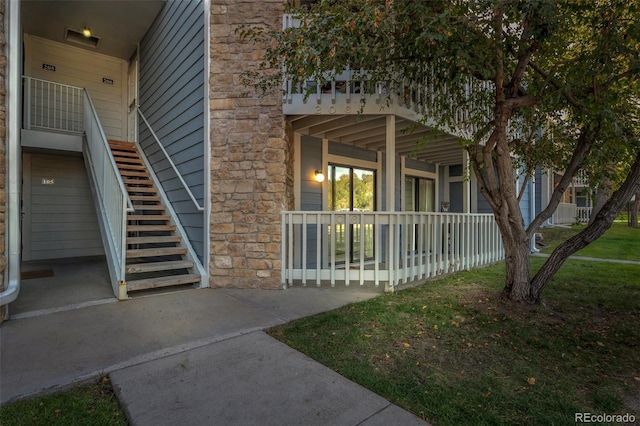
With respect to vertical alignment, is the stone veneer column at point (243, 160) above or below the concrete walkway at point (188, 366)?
above

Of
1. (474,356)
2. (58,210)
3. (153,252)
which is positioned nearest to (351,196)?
(153,252)

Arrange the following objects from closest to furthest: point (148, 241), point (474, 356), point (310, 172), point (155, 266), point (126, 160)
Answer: point (474, 356)
point (155, 266)
point (148, 241)
point (310, 172)
point (126, 160)

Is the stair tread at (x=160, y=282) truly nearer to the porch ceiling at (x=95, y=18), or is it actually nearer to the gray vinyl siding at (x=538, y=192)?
the porch ceiling at (x=95, y=18)

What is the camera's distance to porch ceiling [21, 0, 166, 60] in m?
6.24

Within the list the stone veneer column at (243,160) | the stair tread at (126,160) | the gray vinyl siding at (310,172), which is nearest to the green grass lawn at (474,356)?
the stone veneer column at (243,160)

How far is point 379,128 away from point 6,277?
5.29 metres

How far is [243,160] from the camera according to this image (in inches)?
197

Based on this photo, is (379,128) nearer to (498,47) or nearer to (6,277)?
(498,47)

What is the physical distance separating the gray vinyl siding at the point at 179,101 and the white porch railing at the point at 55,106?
1.63 m

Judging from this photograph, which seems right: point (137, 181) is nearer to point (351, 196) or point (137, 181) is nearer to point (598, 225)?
point (351, 196)

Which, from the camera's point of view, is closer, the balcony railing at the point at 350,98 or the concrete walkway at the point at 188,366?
the concrete walkway at the point at 188,366

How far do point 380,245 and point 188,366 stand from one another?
3.13m

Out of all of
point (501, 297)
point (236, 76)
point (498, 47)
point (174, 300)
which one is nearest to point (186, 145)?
point (236, 76)

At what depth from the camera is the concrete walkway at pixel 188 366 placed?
202cm
